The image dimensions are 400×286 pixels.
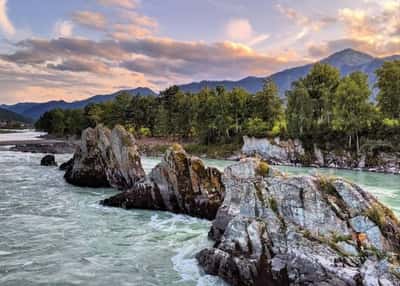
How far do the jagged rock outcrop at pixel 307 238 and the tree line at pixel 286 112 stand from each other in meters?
56.9

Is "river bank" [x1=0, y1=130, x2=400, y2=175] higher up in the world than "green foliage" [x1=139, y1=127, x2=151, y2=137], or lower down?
lower down

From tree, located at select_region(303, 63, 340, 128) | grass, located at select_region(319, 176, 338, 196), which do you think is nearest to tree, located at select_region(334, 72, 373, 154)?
tree, located at select_region(303, 63, 340, 128)

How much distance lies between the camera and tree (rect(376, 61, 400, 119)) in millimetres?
68375

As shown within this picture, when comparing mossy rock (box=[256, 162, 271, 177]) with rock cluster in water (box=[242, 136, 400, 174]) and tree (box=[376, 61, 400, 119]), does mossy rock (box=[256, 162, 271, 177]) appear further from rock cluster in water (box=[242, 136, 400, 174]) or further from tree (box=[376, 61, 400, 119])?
tree (box=[376, 61, 400, 119])

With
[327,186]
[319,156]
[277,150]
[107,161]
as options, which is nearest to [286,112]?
[277,150]

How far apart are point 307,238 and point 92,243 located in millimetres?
12050

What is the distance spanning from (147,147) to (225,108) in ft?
79.7

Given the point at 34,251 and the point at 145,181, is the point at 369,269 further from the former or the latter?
the point at 145,181

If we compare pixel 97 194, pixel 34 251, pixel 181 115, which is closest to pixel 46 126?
pixel 181 115

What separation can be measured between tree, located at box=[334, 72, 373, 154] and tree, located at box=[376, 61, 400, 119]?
3.14 meters

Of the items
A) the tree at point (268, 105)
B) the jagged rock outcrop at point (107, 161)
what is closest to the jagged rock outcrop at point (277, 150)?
the tree at point (268, 105)

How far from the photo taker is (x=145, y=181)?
30.0 m

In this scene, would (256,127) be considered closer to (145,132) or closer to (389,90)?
(389,90)

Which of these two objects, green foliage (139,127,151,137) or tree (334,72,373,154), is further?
green foliage (139,127,151,137)
